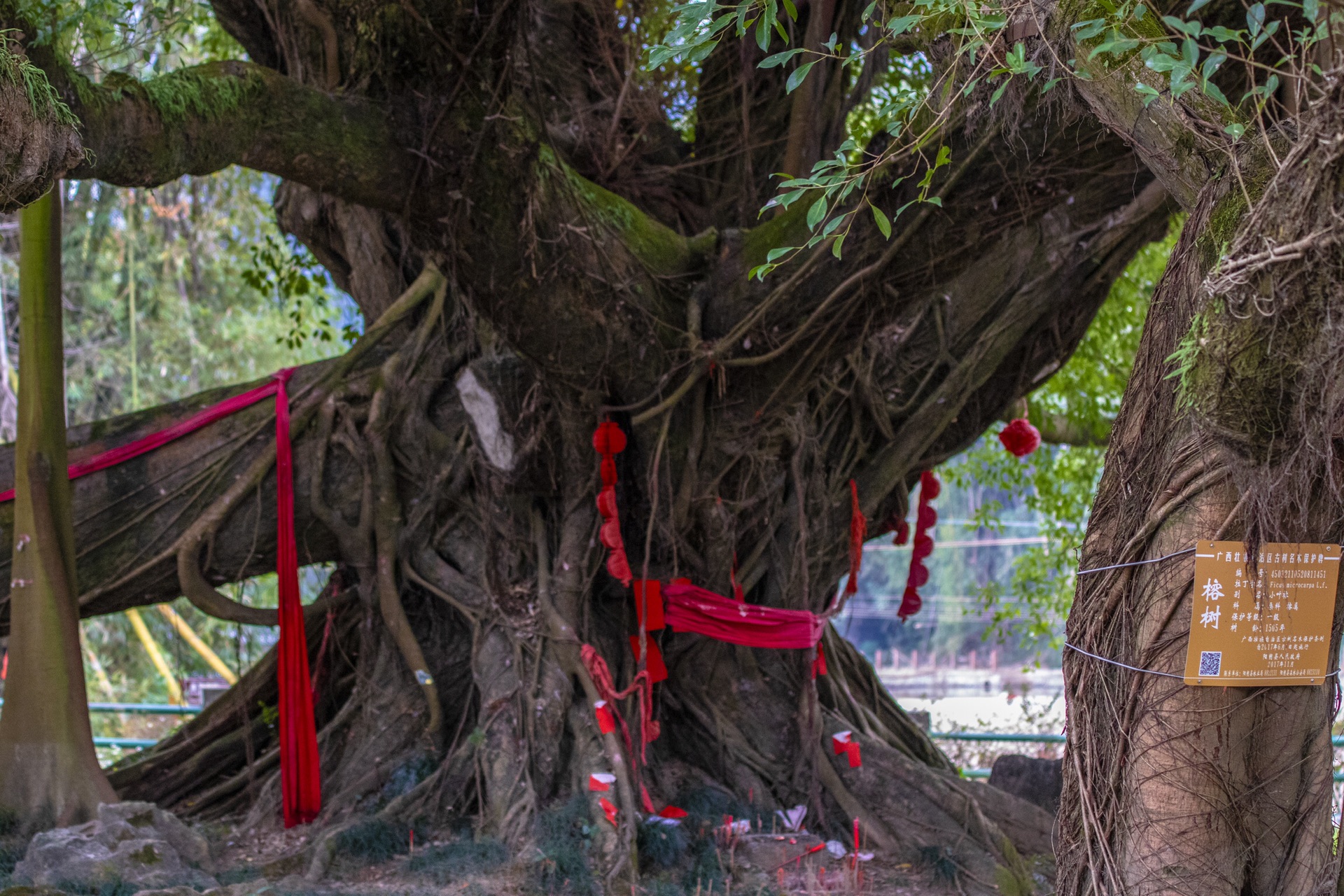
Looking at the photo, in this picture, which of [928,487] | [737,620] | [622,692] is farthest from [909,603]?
[622,692]

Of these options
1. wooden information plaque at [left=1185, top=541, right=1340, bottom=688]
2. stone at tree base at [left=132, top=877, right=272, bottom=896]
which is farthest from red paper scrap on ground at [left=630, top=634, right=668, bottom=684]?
wooden information plaque at [left=1185, top=541, right=1340, bottom=688]

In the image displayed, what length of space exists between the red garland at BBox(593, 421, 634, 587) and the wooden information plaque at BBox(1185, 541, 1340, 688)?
206 centimetres

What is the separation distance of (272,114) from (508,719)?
2106 mm

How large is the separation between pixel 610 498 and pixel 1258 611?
2155 mm

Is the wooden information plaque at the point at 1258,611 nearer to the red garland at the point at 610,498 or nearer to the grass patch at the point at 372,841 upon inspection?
the red garland at the point at 610,498

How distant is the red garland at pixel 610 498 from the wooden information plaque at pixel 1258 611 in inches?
81.2

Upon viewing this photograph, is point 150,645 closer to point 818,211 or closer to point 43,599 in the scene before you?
point 43,599

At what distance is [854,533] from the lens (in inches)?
170

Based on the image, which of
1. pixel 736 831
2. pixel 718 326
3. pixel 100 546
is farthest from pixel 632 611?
pixel 100 546

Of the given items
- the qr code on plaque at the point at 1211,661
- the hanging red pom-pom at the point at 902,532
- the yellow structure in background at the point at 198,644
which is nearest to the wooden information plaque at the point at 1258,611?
the qr code on plaque at the point at 1211,661

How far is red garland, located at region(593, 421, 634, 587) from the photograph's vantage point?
3754mm

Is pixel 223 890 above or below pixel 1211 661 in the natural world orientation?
below

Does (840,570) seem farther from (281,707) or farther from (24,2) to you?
(24,2)

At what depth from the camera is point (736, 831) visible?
3.77 m
